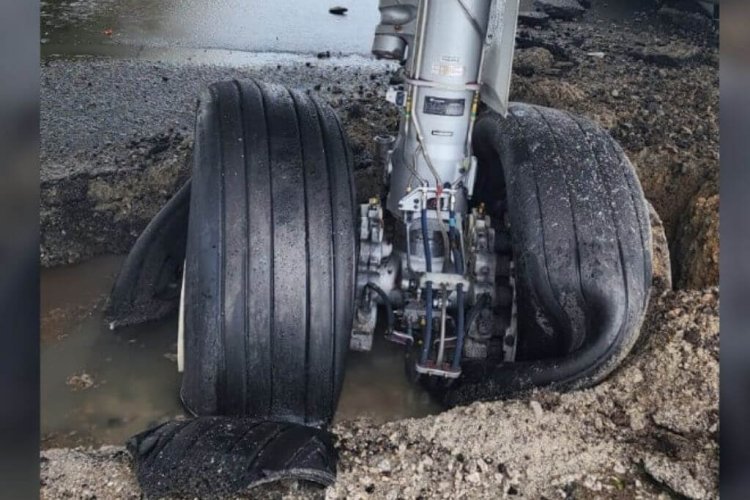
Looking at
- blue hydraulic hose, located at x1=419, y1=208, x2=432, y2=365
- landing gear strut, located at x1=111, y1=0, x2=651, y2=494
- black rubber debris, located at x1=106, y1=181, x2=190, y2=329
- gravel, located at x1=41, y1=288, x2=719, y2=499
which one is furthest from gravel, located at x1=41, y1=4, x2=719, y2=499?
black rubber debris, located at x1=106, y1=181, x2=190, y2=329

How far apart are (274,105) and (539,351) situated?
1.01 m

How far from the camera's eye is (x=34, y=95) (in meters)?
0.43

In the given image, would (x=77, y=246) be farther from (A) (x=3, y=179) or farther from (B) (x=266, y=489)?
(A) (x=3, y=179)

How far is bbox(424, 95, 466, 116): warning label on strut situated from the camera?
215cm

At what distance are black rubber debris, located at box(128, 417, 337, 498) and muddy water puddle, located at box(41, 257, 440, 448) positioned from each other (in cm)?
59

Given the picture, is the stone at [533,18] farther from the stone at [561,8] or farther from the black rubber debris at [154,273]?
the black rubber debris at [154,273]

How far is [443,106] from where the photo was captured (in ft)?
7.09

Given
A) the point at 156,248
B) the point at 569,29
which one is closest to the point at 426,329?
the point at 156,248

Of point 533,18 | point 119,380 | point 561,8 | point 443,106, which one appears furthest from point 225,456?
point 561,8

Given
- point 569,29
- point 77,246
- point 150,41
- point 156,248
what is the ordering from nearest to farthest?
1. point 156,248
2. point 77,246
3. point 150,41
4. point 569,29

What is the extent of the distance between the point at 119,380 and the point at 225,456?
1.00 m

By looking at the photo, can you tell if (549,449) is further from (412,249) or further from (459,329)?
(412,249)

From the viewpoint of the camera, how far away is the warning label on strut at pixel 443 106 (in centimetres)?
215

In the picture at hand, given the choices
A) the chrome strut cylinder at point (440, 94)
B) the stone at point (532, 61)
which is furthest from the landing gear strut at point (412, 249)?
the stone at point (532, 61)
